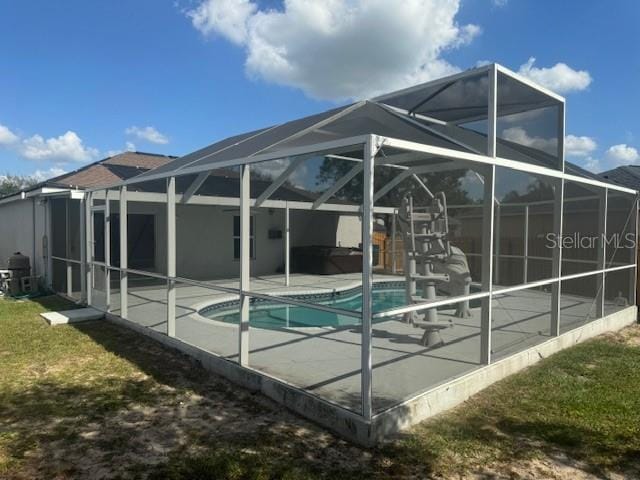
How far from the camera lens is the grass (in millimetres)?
3100

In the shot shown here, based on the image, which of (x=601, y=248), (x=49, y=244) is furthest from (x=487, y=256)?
(x=49, y=244)

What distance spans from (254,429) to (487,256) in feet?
9.02

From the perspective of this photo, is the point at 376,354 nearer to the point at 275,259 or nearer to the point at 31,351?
the point at 31,351

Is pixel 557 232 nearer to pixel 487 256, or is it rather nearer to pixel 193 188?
pixel 487 256

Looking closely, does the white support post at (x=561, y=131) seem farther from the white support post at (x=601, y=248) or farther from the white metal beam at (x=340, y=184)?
the white metal beam at (x=340, y=184)

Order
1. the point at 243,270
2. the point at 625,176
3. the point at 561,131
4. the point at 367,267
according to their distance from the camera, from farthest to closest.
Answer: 1. the point at 625,176
2. the point at 561,131
3. the point at 243,270
4. the point at 367,267

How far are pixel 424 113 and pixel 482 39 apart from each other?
16.5 ft

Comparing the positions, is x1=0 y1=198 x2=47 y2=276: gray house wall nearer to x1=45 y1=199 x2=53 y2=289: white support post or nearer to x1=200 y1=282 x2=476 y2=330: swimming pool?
x1=45 y1=199 x2=53 y2=289: white support post

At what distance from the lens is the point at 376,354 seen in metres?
4.95

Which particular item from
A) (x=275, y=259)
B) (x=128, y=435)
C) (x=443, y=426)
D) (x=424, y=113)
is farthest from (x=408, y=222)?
(x=275, y=259)

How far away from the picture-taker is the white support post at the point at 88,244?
8.50 meters

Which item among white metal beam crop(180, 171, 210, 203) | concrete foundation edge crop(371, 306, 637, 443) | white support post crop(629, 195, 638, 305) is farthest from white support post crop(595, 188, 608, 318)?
white metal beam crop(180, 171, 210, 203)

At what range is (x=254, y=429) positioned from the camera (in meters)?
3.69

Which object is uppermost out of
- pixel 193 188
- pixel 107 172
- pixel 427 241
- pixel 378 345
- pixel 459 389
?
pixel 107 172
